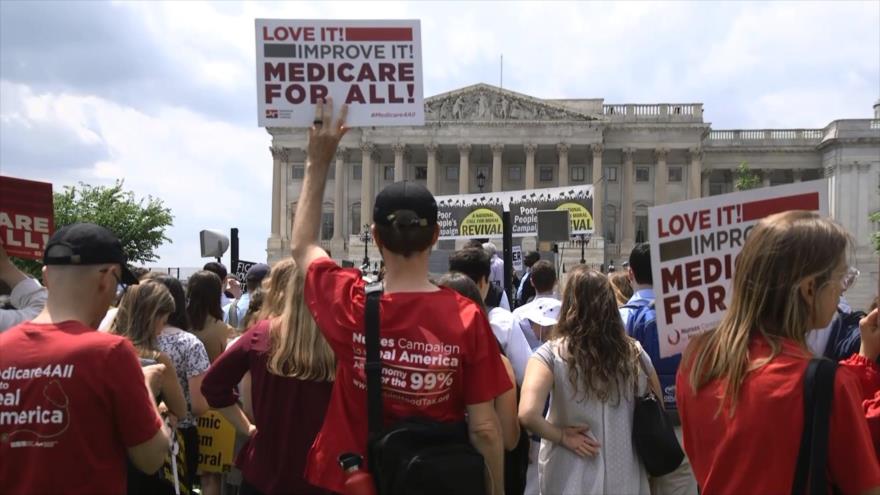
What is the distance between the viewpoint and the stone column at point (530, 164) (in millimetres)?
65000

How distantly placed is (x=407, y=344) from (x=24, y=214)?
3509 millimetres

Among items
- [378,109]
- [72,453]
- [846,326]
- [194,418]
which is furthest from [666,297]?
[194,418]

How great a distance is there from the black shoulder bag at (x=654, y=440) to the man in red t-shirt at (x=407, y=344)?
167cm

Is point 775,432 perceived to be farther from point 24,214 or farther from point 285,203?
point 285,203

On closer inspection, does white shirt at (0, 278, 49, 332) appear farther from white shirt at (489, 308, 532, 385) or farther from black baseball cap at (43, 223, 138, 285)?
white shirt at (489, 308, 532, 385)

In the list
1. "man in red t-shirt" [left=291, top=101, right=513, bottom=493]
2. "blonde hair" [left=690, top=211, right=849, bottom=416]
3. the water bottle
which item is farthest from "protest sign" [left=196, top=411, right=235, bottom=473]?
"blonde hair" [left=690, top=211, right=849, bottom=416]

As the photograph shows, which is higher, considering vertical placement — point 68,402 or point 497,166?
point 497,166

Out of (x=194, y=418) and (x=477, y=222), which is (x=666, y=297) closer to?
(x=194, y=418)

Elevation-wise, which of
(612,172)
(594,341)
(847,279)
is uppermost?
(612,172)

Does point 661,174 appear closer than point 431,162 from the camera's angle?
Yes

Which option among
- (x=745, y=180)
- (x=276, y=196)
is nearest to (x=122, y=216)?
(x=276, y=196)

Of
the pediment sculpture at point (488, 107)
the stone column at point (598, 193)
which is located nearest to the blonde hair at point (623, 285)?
the stone column at point (598, 193)

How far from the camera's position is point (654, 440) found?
4746 millimetres

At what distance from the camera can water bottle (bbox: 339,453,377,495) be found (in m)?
3.10
